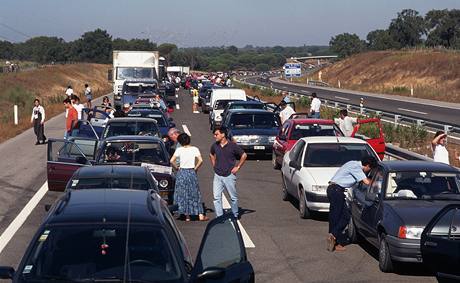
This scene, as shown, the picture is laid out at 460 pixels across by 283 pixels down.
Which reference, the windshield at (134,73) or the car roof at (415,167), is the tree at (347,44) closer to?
the windshield at (134,73)

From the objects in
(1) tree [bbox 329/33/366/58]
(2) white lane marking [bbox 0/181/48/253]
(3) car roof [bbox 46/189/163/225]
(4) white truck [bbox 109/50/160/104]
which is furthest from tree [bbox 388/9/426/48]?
(3) car roof [bbox 46/189/163/225]

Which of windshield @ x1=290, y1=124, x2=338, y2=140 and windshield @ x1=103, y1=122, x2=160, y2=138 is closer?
windshield @ x1=103, y1=122, x2=160, y2=138

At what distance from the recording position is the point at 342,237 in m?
13.5

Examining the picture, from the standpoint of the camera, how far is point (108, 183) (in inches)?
413

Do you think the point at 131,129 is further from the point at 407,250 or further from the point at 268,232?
the point at 407,250

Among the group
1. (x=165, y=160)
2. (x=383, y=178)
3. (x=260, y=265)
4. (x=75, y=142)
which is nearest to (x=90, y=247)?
(x=260, y=265)

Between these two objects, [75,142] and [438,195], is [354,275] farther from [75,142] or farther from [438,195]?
[75,142]

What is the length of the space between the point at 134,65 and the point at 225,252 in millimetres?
49588

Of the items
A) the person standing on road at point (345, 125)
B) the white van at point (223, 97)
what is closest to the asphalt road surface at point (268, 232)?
the person standing on road at point (345, 125)

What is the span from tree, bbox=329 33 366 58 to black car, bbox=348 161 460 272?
162823 millimetres

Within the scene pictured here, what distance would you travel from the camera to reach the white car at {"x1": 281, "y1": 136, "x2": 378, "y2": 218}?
16.0 m

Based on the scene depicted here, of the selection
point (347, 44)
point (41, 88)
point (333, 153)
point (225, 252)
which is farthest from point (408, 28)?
point (225, 252)

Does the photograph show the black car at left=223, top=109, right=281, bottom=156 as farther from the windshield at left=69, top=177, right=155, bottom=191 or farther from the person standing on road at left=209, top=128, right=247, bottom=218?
the windshield at left=69, top=177, right=155, bottom=191

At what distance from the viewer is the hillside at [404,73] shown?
278ft
